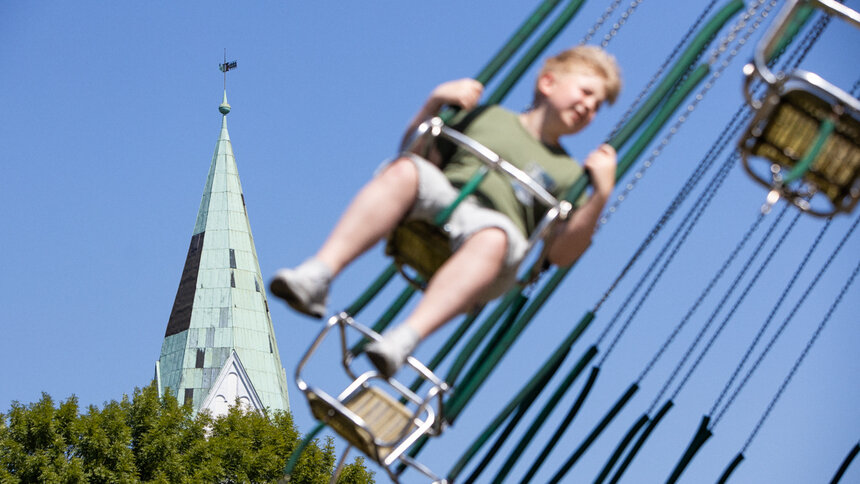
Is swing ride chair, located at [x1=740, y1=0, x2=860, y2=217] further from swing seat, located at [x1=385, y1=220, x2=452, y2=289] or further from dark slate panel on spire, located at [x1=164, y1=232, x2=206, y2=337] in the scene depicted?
dark slate panel on spire, located at [x1=164, y1=232, x2=206, y2=337]

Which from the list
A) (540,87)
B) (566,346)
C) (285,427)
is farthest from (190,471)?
(540,87)

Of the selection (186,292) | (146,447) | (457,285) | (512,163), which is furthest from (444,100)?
(186,292)

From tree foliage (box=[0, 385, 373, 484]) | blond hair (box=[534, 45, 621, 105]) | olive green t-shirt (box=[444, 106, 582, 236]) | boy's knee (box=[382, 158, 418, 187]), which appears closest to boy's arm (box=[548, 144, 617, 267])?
olive green t-shirt (box=[444, 106, 582, 236])

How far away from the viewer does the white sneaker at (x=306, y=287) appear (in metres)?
5.88

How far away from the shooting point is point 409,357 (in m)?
6.11

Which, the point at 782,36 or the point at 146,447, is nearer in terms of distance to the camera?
the point at 782,36

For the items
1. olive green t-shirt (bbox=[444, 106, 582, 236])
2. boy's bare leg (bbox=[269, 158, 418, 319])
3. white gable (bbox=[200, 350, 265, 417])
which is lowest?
boy's bare leg (bbox=[269, 158, 418, 319])

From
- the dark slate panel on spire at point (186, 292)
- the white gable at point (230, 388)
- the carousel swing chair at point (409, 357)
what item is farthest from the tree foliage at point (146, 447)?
the carousel swing chair at point (409, 357)

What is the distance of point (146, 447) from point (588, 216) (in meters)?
27.6

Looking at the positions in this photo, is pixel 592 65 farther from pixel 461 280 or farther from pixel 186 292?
pixel 186 292

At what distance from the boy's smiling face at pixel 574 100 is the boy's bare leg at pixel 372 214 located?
0.86 metres

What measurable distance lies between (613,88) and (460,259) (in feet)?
3.99

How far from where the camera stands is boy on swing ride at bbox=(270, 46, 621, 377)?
6.05 metres

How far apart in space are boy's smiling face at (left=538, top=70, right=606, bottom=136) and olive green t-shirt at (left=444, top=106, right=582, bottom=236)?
12cm
